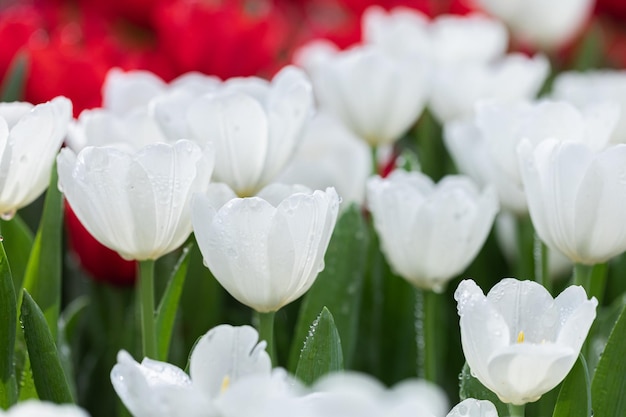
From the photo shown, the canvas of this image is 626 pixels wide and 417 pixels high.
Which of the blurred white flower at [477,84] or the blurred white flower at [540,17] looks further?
the blurred white flower at [540,17]

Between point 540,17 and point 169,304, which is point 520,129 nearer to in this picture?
point 169,304

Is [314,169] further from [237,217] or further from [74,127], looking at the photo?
[237,217]

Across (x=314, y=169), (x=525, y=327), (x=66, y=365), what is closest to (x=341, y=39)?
(x=314, y=169)

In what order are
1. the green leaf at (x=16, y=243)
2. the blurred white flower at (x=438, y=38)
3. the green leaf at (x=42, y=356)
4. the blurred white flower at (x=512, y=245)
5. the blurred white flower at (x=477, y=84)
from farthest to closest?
the blurred white flower at (x=438, y=38)
the blurred white flower at (x=477, y=84)
the blurred white flower at (x=512, y=245)
the green leaf at (x=16, y=243)
the green leaf at (x=42, y=356)

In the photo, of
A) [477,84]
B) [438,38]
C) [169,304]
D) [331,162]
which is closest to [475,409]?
[169,304]

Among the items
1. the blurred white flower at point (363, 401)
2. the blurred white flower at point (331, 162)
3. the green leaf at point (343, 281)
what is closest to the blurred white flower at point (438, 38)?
the blurred white flower at point (331, 162)

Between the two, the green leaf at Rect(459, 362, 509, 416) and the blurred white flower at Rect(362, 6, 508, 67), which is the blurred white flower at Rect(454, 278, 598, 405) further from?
the blurred white flower at Rect(362, 6, 508, 67)

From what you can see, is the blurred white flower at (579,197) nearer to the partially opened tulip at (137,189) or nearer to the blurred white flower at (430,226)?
the blurred white flower at (430,226)
